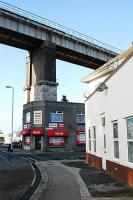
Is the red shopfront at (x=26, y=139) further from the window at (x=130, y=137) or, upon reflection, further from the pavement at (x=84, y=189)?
the window at (x=130, y=137)

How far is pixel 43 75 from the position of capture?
57.3 m

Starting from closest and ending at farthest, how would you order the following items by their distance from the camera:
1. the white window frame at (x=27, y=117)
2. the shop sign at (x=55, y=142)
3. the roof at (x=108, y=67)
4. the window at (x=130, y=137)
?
the window at (x=130, y=137)
the roof at (x=108, y=67)
the shop sign at (x=55, y=142)
the white window frame at (x=27, y=117)

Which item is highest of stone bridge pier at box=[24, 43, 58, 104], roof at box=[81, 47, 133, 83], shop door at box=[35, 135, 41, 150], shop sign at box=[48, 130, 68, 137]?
stone bridge pier at box=[24, 43, 58, 104]

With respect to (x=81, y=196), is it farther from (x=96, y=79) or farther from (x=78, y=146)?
(x=78, y=146)

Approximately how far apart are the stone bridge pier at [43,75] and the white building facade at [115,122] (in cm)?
3650

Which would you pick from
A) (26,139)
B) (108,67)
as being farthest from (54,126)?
(108,67)

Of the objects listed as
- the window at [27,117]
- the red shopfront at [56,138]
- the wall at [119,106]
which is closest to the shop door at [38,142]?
the red shopfront at [56,138]

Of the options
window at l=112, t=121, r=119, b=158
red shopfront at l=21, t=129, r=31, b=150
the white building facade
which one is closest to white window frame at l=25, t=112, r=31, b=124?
red shopfront at l=21, t=129, r=31, b=150

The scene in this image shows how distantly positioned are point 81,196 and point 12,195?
2.39 metres

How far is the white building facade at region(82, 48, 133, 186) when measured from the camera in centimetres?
1227

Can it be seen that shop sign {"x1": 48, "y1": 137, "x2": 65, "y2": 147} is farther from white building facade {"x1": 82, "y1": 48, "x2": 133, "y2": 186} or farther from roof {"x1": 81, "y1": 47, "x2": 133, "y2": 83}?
white building facade {"x1": 82, "y1": 48, "x2": 133, "y2": 186}

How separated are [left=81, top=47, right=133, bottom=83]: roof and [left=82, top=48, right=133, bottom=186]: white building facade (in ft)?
0.27

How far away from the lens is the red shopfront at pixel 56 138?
2067 inches

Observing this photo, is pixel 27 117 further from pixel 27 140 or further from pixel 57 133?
pixel 57 133
